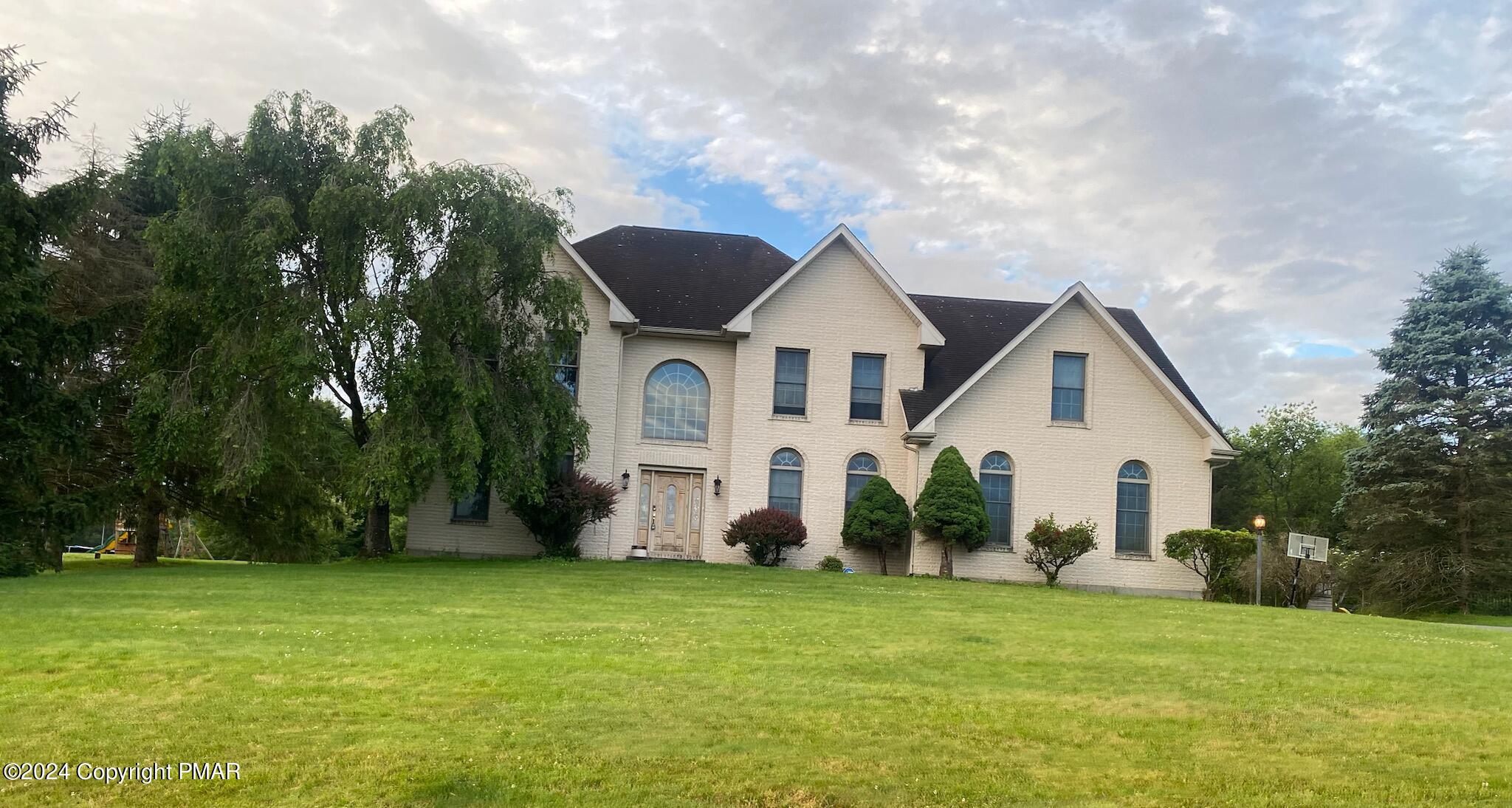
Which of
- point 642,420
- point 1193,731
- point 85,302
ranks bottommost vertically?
point 1193,731

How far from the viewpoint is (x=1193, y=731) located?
828 cm

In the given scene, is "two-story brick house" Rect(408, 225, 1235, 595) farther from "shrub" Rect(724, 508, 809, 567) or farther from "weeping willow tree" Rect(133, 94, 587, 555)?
"weeping willow tree" Rect(133, 94, 587, 555)

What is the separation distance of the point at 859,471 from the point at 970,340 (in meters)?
5.18

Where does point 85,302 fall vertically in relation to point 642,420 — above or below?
above

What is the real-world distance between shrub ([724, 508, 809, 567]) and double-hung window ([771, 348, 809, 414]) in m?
2.59

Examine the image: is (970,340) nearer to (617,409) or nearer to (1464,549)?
(617,409)

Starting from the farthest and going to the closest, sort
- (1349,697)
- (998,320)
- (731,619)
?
(998,320), (731,619), (1349,697)

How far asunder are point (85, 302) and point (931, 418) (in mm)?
19208

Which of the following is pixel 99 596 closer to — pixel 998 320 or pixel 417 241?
pixel 417 241

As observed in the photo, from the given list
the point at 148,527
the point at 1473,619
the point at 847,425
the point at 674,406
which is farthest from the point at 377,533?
the point at 1473,619

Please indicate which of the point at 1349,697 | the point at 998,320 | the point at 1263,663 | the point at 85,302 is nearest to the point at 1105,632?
the point at 1263,663

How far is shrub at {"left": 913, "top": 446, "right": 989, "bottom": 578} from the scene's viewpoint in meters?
24.2

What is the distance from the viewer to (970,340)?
2908 cm

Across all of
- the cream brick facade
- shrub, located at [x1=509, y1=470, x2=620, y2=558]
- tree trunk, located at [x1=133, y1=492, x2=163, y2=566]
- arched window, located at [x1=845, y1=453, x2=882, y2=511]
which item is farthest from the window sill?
tree trunk, located at [x1=133, y1=492, x2=163, y2=566]
